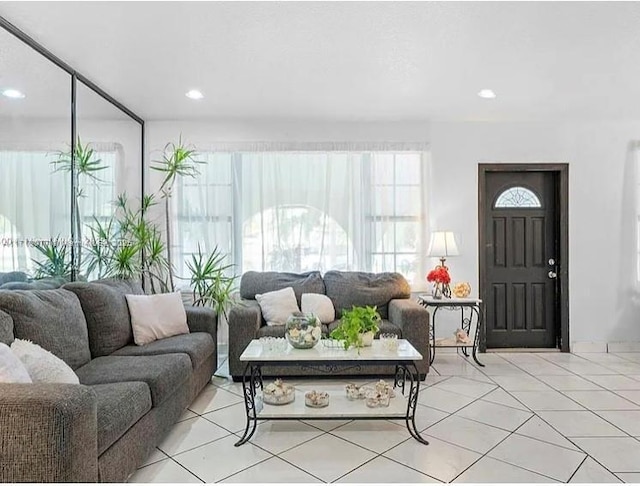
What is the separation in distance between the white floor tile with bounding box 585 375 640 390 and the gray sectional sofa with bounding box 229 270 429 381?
1.43 meters

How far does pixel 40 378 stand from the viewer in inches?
81.7

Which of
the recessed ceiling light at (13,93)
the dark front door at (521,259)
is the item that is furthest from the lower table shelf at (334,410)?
the dark front door at (521,259)

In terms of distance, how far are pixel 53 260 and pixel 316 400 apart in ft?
7.03

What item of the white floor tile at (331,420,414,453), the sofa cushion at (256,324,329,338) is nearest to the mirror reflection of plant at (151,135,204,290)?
the sofa cushion at (256,324,329,338)

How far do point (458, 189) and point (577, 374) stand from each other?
2.12 metres

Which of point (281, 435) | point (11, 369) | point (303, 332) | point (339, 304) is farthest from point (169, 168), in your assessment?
point (11, 369)

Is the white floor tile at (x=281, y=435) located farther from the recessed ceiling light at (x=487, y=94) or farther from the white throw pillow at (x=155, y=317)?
the recessed ceiling light at (x=487, y=94)

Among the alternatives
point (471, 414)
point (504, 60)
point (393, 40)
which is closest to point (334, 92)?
point (393, 40)

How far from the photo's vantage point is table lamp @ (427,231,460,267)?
15.6 ft

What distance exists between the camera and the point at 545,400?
3521 mm

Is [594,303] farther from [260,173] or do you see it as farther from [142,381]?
[142,381]

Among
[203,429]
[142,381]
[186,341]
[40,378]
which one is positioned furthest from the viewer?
[186,341]

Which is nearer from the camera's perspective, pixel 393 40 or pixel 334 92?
pixel 393 40

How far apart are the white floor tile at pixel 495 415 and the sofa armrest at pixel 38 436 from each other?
2.45 metres
